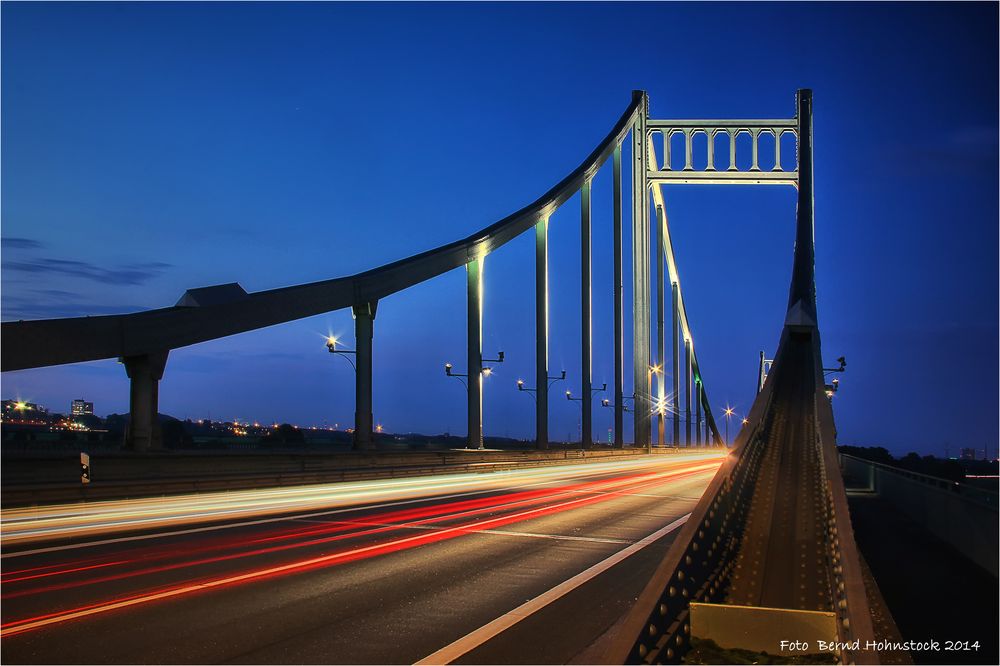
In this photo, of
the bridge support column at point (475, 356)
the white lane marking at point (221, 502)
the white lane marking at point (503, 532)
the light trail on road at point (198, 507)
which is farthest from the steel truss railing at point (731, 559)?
the bridge support column at point (475, 356)

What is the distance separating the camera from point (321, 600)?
9094mm

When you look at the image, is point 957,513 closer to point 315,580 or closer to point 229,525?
point 315,580

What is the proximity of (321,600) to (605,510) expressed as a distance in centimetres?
1226

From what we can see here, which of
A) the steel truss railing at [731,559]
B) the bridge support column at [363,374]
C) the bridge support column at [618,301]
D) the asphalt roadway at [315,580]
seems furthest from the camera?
the bridge support column at [618,301]

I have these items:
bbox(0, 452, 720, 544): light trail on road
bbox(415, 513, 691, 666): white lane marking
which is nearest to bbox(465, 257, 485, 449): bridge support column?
bbox(0, 452, 720, 544): light trail on road

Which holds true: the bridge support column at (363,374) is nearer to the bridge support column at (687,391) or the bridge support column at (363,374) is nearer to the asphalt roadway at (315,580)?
the asphalt roadway at (315,580)

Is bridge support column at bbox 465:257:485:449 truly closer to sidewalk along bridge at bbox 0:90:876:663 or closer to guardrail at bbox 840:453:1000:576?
sidewalk along bridge at bbox 0:90:876:663

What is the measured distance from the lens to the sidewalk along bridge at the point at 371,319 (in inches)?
785

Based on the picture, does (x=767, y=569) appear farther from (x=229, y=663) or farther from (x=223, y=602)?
(x=223, y=602)

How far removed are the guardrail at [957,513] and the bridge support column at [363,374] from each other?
1475 cm

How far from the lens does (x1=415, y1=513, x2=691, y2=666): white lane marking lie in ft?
22.8

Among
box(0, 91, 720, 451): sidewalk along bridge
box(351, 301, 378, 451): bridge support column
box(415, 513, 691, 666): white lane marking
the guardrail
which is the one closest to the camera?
box(415, 513, 691, 666): white lane marking

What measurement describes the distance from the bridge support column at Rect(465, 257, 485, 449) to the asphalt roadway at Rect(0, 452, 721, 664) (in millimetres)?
17186

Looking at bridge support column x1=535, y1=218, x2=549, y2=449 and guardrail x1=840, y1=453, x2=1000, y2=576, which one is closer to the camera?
guardrail x1=840, y1=453, x2=1000, y2=576
